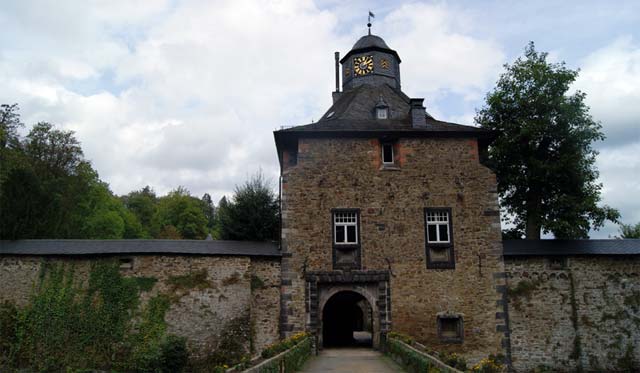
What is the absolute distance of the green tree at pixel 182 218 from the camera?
174 feet

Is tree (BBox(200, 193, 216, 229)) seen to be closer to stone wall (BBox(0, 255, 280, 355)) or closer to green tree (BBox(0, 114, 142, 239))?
green tree (BBox(0, 114, 142, 239))

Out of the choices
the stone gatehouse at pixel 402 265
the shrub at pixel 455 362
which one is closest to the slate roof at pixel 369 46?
the stone gatehouse at pixel 402 265

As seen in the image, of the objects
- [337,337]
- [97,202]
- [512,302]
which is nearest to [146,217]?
[97,202]

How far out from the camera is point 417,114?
19094 millimetres

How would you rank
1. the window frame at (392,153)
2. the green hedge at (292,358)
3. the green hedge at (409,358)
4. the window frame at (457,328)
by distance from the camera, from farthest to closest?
1. the window frame at (392,153)
2. the window frame at (457,328)
3. the green hedge at (409,358)
4. the green hedge at (292,358)

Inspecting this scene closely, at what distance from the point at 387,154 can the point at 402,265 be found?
4.02 metres

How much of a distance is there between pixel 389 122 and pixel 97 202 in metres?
27.5

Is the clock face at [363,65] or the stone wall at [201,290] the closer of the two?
the stone wall at [201,290]

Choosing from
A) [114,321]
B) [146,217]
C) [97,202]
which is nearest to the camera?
[114,321]

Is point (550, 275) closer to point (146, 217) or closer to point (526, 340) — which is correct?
point (526, 340)

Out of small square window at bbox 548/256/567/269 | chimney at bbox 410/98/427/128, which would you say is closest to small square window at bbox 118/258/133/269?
chimney at bbox 410/98/427/128

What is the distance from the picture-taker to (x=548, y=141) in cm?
2188

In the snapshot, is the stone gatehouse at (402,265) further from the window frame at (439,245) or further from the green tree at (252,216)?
the green tree at (252,216)

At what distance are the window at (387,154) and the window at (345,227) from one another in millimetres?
2240
